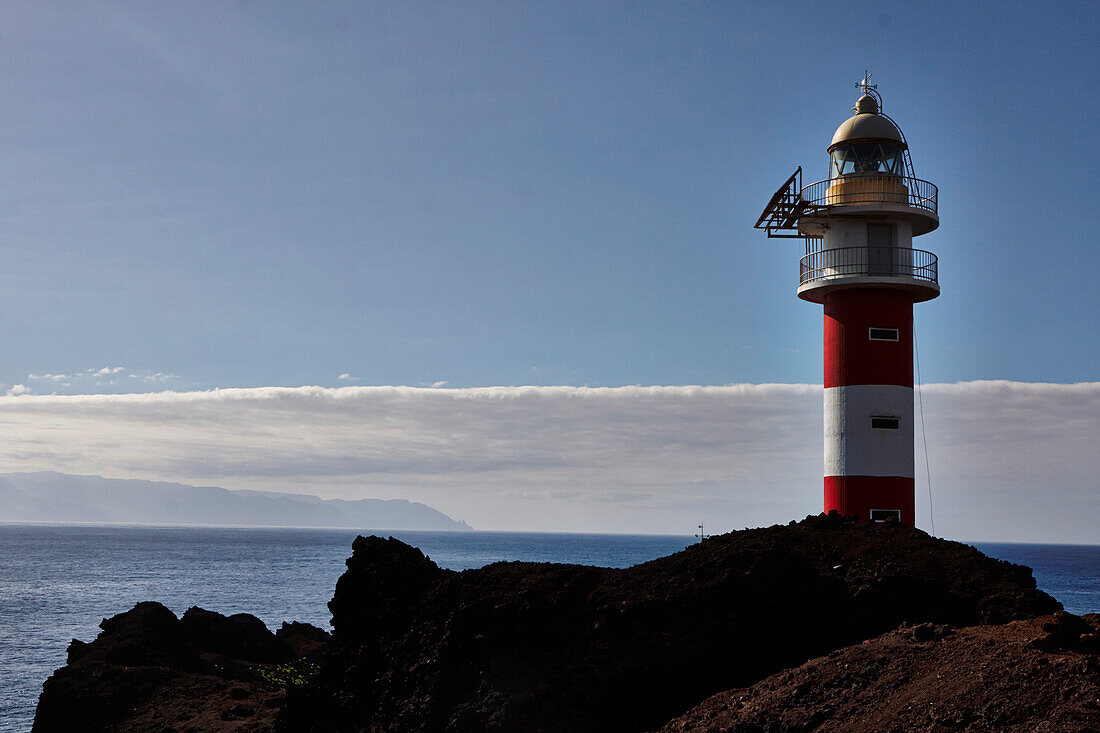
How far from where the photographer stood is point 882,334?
2205 centimetres

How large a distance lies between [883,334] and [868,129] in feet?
17.0

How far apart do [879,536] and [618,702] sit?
436 centimetres

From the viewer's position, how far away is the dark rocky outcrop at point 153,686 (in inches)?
682

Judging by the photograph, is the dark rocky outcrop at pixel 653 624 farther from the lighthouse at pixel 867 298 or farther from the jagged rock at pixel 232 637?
the jagged rock at pixel 232 637

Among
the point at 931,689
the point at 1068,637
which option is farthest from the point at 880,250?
the point at 931,689

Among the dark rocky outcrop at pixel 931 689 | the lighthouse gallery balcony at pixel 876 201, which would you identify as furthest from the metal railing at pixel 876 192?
the dark rocky outcrop at pixel 931 689

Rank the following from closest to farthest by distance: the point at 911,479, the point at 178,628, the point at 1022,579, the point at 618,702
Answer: the point at 618,702 < the point at 1022,579 < the point at 911,479 < the point at 178,628

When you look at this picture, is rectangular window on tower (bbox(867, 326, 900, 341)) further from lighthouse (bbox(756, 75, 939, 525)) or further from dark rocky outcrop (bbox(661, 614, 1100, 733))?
dark rocky outcrop (bbox(661, 614, 1100, 733))

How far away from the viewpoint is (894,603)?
11.3 metres

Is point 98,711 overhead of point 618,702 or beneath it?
beneath

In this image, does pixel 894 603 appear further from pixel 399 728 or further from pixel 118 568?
pixel 118 568

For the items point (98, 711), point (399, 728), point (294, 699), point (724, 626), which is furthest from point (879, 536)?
point (98, 711)

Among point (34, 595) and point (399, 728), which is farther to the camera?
point (34, 595)

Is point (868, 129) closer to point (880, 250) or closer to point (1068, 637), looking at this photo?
point (880, 250)
